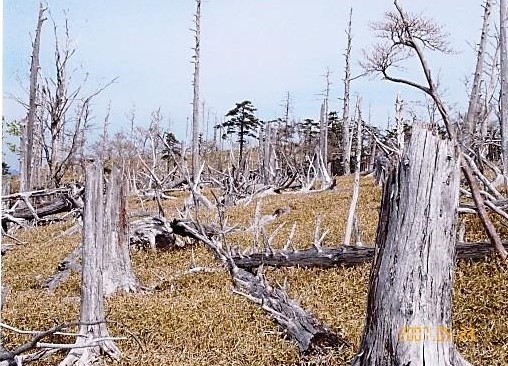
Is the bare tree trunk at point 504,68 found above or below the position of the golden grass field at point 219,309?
above

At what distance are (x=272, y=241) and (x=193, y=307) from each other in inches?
79.9

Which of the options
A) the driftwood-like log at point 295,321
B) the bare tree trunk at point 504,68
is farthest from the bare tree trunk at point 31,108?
the bare tree trunk at point 504,68

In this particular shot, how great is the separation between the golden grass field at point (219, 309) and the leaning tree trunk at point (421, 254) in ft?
3.55

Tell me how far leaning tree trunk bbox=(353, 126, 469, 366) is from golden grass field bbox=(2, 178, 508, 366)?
42.5 inches

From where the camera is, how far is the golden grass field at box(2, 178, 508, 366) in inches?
120

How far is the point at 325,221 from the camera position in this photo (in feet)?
21.5

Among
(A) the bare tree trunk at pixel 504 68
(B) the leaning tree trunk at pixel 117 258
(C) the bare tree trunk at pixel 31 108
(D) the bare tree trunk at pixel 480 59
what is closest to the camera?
(B) the leaning tree trunk at pixel 117 258

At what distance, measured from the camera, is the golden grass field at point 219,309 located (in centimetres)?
304

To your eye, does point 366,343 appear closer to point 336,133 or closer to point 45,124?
point 45,124

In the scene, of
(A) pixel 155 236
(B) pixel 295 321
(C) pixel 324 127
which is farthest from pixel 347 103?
(B) pixel 295 321

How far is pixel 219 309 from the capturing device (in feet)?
12.6

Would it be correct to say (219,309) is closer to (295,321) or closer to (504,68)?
(295,321)

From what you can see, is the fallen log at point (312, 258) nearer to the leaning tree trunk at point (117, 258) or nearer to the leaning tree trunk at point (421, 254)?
the leaning tree trunk at point (117, 258)

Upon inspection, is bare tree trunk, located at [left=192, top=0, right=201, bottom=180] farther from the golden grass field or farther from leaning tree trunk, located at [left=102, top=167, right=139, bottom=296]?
leaning tree trunk, located at [left=102, top=167, right=139, bottom=296]
